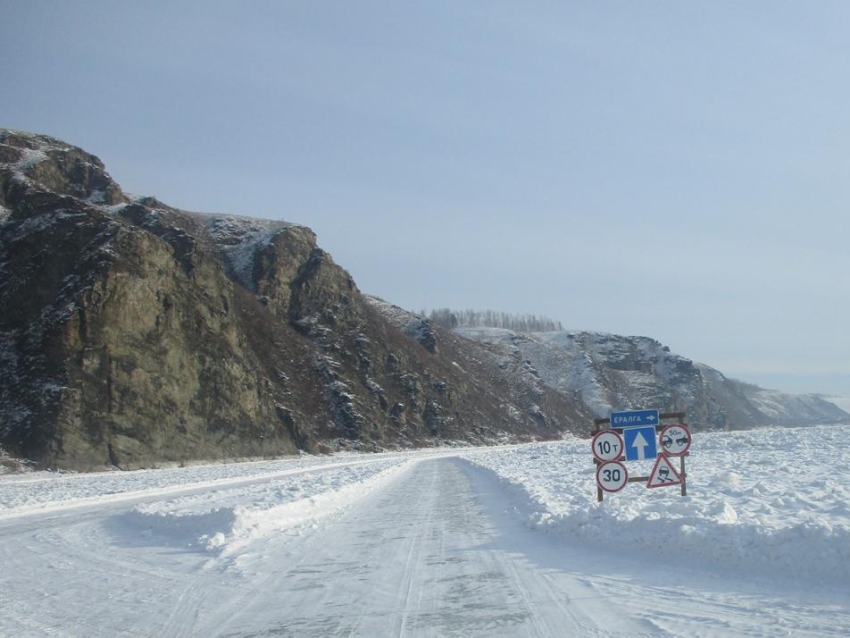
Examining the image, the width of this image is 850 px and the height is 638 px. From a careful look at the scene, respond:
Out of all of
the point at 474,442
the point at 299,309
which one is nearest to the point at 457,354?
the point at 474,442

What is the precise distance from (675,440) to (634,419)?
0.84 meters

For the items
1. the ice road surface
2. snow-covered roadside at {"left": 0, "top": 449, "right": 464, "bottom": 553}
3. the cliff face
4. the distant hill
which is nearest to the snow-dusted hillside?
the distant hill

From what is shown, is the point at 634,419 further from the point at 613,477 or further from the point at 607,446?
the point at 613,477

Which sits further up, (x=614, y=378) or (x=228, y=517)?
(x=614, y=378)

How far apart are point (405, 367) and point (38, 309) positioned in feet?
182

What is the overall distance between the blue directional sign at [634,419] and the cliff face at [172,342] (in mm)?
39733

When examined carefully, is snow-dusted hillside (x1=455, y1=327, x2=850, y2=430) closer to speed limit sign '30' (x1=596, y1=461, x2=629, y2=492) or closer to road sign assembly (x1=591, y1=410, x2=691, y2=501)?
road sign assembly (x1=591, y1=410, x2=691, y2=501)

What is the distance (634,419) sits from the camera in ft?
45.9

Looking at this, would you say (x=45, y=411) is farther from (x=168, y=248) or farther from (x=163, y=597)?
(x=163, y=597)

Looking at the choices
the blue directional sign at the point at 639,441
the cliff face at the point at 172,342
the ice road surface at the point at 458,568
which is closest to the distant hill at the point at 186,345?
the cliff face at the point at 172,342

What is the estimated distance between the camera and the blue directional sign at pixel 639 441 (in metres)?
13.8

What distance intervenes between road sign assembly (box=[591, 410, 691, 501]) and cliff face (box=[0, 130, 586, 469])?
3965cm

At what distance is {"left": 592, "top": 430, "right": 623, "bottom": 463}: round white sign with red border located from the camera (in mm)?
13633

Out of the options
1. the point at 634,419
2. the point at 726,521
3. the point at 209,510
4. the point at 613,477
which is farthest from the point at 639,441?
the point at 209,510
